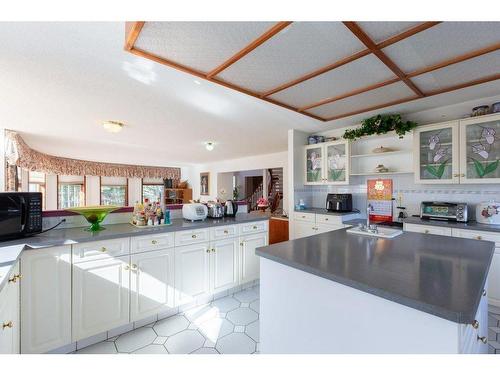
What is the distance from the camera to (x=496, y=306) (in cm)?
217

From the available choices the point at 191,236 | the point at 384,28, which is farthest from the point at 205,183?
the point at 384,28

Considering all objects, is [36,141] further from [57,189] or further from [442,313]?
[442,313]

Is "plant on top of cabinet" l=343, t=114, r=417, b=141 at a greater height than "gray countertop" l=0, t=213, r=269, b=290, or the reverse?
"plant on top of cabinet" l=343, t=114, r=417, b=141

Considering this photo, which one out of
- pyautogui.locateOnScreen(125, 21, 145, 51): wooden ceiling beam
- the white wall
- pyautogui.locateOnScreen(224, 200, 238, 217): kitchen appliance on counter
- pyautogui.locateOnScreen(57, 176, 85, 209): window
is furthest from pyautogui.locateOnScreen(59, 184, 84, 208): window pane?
pyautogui.locateOnScreen(125, 21, 145, 51): wooden ceiling beam

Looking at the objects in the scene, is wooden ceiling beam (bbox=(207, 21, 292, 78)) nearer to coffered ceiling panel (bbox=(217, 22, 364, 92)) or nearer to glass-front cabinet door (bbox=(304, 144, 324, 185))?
coffered ceiling panel (bbox=(217, 22, 364, 92))

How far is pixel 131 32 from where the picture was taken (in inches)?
50.9

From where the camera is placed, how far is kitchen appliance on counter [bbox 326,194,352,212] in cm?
336

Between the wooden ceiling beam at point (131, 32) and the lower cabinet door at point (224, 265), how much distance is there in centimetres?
176

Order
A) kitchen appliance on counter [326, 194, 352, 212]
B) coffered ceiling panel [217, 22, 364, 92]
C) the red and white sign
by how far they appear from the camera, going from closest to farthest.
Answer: coffered ceiling panel [217, 22, 364, 92] < the red and white sign < kitchen appliance on counter [326, 194, 352, 212]

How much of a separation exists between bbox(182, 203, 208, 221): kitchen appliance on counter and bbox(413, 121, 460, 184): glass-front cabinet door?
2531mm

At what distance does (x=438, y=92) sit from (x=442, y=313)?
2347 millimetres

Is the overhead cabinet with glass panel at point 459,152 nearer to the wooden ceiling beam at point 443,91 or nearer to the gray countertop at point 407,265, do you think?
the wooden ceiling beam at point 443,91

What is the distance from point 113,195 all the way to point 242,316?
7296 millimetres
